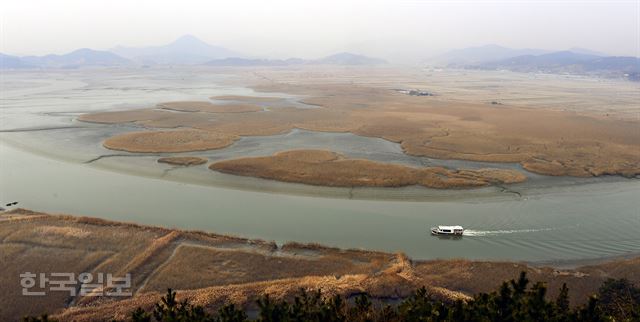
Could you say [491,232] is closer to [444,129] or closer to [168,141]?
[444,129]

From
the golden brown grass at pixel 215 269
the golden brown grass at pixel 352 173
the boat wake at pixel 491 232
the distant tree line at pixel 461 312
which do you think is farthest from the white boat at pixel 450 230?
the distant tree line at pixel 461 312

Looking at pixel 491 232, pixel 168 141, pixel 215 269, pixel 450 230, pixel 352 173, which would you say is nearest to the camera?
pixel 215 269

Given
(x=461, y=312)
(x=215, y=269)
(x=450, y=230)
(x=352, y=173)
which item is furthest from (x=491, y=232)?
(x=215, y=269)

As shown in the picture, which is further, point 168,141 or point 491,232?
point 168,141

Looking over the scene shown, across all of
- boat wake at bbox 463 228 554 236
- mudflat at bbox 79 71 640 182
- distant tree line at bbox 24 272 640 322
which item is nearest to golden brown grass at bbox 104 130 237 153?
mudflat at bbox 79 71 640 182

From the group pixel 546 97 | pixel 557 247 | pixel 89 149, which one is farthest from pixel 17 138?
pixel 546 97

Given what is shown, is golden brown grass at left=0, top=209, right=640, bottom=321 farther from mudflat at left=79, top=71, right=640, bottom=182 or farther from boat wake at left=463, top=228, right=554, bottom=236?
mudflat at left=79, top=71, right=640, bottom=182

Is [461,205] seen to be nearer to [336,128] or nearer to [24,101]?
[336,128]

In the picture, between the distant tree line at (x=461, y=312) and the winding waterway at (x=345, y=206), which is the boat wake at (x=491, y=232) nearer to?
the winding waterway at (x=345, y=206)

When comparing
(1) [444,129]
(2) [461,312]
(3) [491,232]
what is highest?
(1) [444,129]
